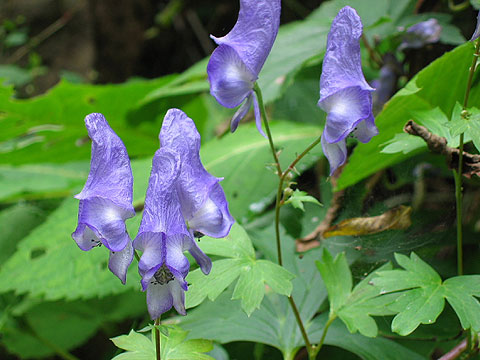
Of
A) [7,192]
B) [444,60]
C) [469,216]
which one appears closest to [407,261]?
[444,60]

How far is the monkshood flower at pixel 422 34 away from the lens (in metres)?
1.05

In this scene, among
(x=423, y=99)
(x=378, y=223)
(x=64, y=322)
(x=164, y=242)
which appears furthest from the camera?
(x=64, y=322)

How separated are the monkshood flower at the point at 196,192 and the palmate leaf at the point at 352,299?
0.29 meters

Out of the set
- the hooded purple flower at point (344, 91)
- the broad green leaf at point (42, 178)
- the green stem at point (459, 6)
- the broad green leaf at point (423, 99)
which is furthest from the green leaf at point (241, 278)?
the broad green leaf at point (42, 178)

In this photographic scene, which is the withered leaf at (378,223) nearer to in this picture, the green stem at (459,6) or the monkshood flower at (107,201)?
the monkshood flower at (107,201)

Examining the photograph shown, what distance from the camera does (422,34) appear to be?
1057 mm

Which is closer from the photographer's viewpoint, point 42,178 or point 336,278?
point 336,278

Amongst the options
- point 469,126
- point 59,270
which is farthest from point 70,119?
point 469,126

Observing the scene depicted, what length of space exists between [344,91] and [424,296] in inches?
11.0

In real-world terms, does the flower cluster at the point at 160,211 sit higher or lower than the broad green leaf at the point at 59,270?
higher

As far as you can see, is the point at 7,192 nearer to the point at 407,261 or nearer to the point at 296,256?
the point at 296,256

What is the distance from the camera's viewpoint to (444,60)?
87 centimetres

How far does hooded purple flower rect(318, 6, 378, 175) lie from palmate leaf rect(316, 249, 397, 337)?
21 centimetres

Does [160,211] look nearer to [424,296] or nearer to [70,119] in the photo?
[424,296]
